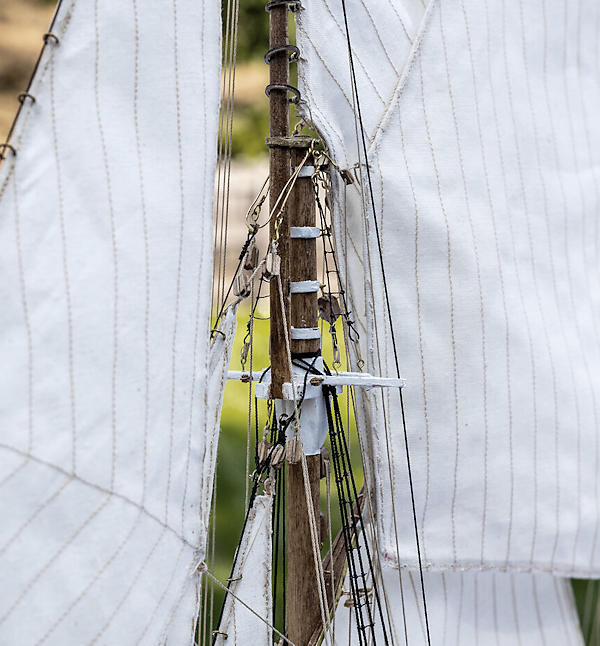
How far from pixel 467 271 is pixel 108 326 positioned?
486mm

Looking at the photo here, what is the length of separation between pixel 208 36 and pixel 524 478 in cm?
63

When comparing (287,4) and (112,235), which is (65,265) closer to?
(112,235)

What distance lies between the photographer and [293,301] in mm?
917

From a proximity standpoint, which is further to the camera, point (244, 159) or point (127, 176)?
point (244, 159)

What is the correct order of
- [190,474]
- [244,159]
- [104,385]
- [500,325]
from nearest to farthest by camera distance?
[104,385] < [190,474] < [500,325] < [244,159]

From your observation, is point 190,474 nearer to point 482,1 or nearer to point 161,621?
point 161,621

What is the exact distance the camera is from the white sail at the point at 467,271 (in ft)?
3.04

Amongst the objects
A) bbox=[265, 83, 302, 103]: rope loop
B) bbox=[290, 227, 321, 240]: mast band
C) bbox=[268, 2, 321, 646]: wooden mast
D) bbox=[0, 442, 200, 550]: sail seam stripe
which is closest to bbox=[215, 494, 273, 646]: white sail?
bbox=[268, 2, 321, 646]: wooden mast

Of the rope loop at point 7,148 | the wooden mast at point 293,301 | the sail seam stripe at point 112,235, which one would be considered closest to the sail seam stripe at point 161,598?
the sail seam stripe at point 112,235

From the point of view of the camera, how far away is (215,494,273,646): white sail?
0.88 m

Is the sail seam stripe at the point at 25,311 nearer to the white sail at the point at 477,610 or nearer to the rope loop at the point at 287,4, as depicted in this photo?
the rope loop at the point at 287,4

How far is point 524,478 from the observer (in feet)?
3.27

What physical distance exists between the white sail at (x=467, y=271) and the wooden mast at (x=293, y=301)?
33mm

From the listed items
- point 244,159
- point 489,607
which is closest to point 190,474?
point 489,607
